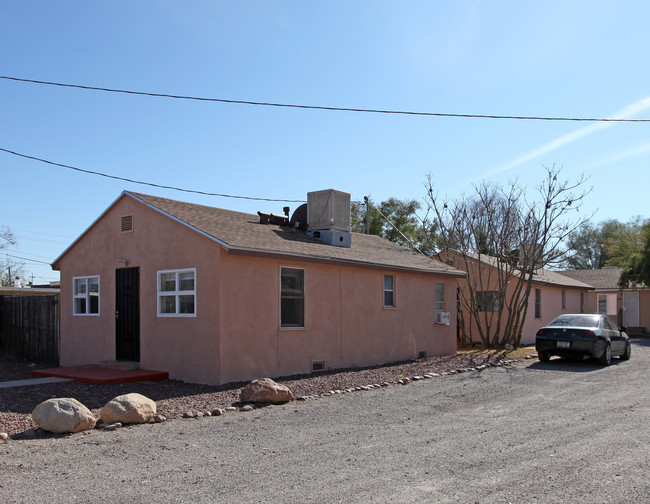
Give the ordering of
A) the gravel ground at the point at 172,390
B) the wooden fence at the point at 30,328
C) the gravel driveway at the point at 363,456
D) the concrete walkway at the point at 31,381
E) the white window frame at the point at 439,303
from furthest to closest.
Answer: the white window frame at the point at 439,303 < the wooden fence at the point at 30,328 < the concrete walkway at the point at 31,381 < the gravel ground at the point at 172,390 < the gravel driveway at the point at 363,456

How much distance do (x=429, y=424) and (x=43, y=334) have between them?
12.5m

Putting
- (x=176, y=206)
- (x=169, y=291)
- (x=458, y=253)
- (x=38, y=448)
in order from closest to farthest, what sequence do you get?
(x=38, y=448) < (x=169, y=291) < (x=176, y=206) < (x=458, y=253)

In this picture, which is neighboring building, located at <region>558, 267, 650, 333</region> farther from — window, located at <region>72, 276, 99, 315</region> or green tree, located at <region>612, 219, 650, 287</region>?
window, located at <region>72, 276, 99, 315</region>

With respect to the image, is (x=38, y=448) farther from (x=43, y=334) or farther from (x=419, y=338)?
(x=419, y=338)

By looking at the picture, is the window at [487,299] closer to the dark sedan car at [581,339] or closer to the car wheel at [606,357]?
the dark sedan car at [581,339]

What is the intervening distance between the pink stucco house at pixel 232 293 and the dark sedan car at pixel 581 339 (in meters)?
3.56

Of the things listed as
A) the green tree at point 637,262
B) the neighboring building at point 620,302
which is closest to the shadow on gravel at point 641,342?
the green tree at point 637,262

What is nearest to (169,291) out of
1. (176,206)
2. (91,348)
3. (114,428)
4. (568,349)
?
(176,206)

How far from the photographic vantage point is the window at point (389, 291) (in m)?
16.2

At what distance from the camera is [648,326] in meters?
32.6

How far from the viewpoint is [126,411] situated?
799cm

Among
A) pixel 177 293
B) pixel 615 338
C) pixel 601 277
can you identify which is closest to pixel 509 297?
pixel 615 338

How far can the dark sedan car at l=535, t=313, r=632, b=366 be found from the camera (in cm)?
1541

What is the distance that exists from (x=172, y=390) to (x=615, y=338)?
1246cm
